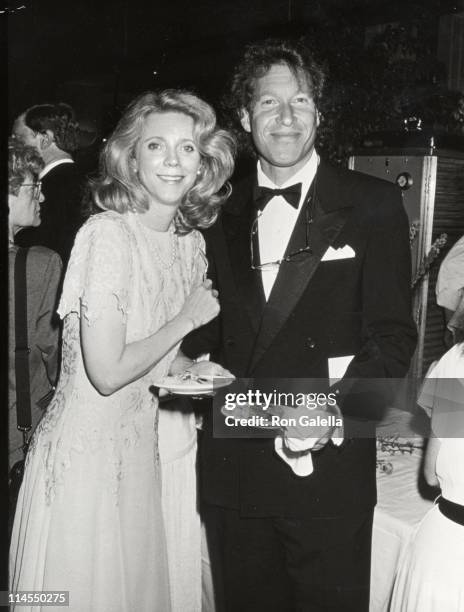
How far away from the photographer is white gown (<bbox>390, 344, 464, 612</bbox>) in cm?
129

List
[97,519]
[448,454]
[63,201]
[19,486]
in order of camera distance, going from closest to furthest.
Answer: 1. [448,454]
2. [97,519]
3. [19,486]
4. [63,201]

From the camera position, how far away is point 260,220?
1.57 m

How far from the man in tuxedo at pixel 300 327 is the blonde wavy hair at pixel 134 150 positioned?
9 cm

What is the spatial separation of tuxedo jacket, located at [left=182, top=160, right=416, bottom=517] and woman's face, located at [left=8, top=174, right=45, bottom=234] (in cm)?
58

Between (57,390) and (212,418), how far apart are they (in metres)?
0.39

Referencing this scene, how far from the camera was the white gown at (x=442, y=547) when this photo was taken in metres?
1.29

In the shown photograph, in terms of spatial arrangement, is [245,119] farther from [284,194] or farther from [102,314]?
[102,314]

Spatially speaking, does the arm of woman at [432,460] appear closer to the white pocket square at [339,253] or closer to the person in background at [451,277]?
the white pocket square at [339,253]

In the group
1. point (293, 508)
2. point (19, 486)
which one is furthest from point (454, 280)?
point (19, 486)

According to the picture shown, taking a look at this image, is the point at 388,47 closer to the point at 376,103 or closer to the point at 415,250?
the point at 376,103

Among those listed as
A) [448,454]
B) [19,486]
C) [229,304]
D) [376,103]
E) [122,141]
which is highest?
[376,103]

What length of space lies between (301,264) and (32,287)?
2.51 feet

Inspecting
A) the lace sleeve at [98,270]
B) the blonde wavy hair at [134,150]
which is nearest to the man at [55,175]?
the blonde wavy hair at [134,150]

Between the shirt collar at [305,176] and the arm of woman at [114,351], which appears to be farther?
the shirt collar at [305,176]
